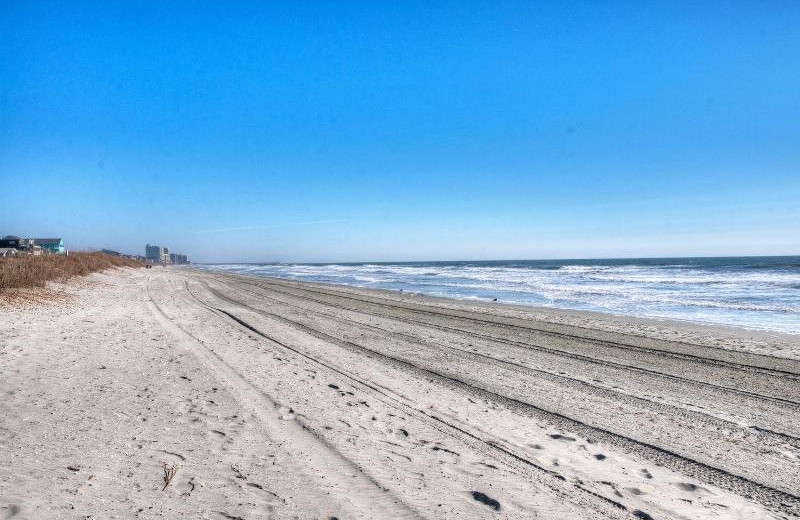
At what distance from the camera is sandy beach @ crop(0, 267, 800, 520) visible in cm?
320

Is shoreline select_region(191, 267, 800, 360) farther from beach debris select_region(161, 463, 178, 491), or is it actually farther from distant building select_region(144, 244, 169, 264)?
distant building select_region(144, 244, 169, 264)

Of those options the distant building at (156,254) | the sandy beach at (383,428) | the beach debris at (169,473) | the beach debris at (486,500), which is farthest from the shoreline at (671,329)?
the distant building at (156,254)

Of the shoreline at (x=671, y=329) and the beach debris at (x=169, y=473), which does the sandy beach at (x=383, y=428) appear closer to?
the beach debris at (x=169, y=473)

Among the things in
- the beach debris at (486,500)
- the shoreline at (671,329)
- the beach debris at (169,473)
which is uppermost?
the beach debris at (169,473)

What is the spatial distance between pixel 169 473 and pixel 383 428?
1941 millimetres

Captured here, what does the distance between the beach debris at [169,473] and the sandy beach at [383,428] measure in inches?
0.9

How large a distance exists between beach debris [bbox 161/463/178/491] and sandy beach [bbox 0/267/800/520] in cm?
2

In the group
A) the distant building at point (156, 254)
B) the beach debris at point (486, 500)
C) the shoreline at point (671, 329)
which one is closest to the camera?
the beach debris at point (486, 500)

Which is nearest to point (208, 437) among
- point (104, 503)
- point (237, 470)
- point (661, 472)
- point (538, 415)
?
point (237, 470)

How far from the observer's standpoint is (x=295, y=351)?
857 centimetres

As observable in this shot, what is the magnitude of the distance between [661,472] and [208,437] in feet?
12.6

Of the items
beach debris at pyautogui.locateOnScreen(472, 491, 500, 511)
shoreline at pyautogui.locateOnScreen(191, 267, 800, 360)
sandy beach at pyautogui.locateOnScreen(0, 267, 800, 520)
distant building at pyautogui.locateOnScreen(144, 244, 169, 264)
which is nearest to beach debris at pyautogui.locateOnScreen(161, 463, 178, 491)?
sandy beach at pyautogui.locateOnScreen(0, 267, 800, 520)

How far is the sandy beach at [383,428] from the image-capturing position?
320 centimetres

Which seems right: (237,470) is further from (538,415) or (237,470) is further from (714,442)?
(714,442)
